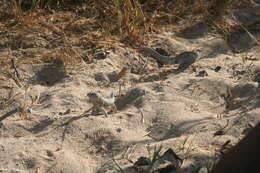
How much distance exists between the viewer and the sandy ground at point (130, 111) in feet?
9.12

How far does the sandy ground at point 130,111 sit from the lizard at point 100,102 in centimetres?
6

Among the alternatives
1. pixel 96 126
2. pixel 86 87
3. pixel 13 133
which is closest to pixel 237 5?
pixel 86 87

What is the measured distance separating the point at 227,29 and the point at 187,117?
127cm

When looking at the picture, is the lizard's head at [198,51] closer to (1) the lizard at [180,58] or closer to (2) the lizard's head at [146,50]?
(1) the lizard at [180,58]

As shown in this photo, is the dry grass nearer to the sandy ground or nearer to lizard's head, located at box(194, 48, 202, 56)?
the sandy ground

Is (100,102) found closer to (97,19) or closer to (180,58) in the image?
(180,58)

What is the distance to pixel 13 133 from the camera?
304 cm

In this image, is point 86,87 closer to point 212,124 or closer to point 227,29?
point 212,124

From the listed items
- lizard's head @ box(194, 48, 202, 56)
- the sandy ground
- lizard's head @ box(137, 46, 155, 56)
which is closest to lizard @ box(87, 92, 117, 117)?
the sandy ground

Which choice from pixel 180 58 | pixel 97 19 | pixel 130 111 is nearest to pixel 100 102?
pixel 130 111

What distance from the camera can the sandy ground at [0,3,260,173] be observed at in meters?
2.78

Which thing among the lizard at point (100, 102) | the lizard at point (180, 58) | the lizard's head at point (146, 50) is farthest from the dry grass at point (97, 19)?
the lizard at point (100, 102)

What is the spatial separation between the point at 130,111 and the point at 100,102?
0.60 feet

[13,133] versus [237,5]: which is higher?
[237,5]
